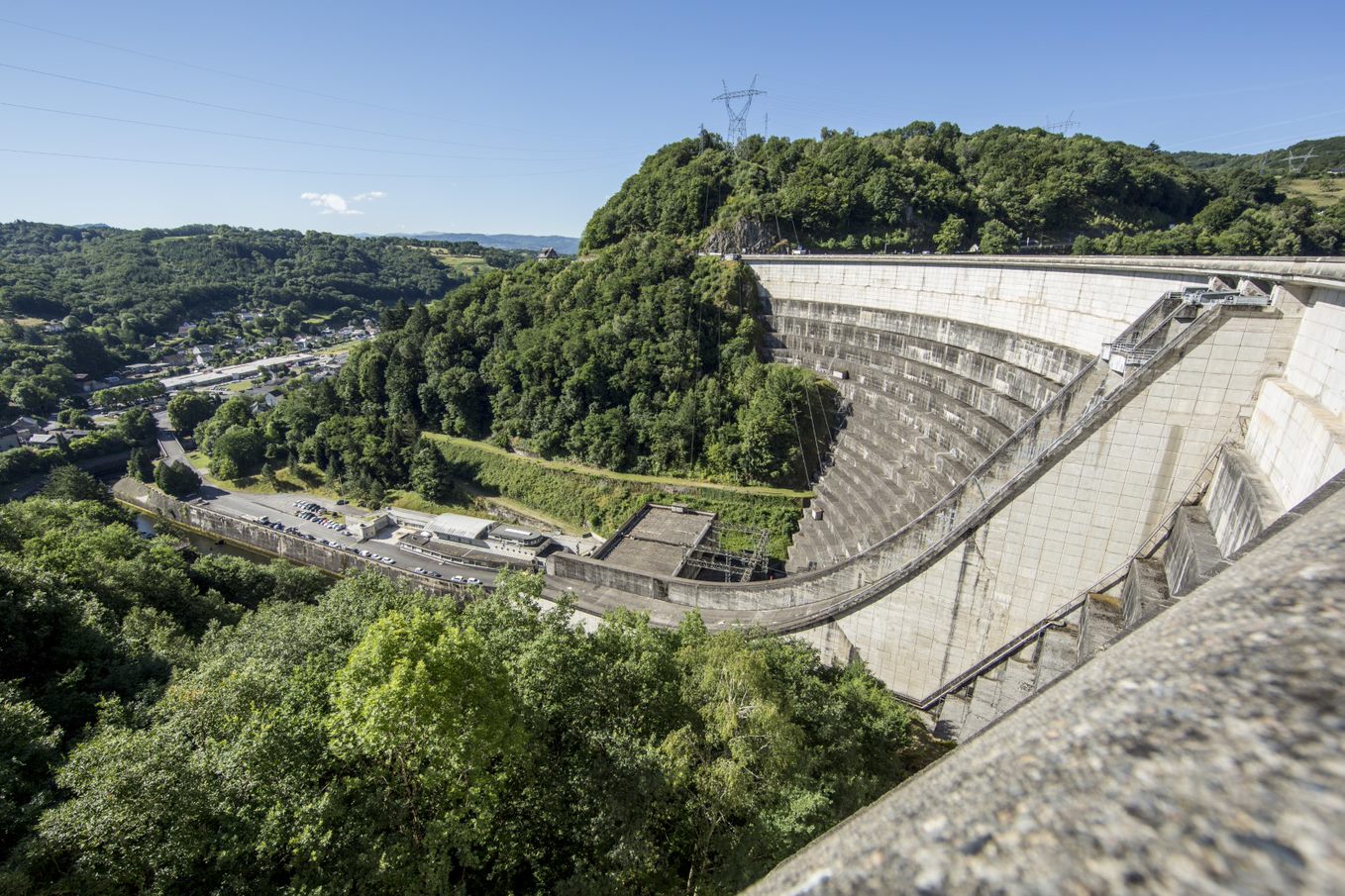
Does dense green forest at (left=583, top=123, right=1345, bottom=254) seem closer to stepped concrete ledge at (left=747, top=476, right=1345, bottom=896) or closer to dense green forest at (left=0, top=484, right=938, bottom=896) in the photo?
dense green forest at (left=0, top=484, right=938, bottom=896)

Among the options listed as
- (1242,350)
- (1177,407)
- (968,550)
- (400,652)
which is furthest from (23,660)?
(1242,350)

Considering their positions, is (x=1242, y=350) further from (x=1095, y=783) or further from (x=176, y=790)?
(x=176, y=790)

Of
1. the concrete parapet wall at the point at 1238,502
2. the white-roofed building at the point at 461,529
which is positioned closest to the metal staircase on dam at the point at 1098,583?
the concrete parapet wall at the point at 1238,502

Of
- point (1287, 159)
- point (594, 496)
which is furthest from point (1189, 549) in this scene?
point (1287, 159)

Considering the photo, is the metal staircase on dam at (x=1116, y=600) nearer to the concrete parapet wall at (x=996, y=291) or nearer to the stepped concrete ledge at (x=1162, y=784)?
the concrete parapet wall at (x=996, y=291)

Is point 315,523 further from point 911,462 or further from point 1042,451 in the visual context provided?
point 1042,451
